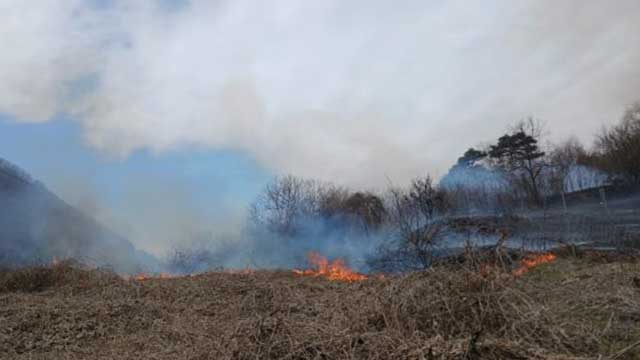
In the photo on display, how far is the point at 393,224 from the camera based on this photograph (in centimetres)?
2734

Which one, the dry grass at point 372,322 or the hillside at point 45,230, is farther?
the hillside at point 45,230

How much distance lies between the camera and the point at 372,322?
6.88 metres

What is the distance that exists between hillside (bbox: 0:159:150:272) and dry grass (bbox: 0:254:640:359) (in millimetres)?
19057

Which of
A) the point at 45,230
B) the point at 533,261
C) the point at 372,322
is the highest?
the point at 45,230

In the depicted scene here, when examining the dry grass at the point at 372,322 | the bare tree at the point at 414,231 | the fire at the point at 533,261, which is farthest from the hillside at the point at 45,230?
the fire at the point at 533,261

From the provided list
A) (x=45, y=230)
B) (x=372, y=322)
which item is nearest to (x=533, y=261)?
(x=372, y=322)

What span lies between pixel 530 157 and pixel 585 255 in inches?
1082

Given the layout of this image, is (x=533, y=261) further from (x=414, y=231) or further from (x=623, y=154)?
(x=623, y=154)

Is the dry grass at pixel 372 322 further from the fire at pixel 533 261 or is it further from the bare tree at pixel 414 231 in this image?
the bare tree at pixel 414 231

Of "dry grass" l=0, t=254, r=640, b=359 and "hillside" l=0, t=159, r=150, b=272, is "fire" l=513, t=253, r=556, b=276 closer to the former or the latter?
"dry grass" l=0, t=254, r=640, b=359

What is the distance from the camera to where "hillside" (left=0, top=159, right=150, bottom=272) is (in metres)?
31.5

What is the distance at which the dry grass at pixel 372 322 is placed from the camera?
20.1 feet

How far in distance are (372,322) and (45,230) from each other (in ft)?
104

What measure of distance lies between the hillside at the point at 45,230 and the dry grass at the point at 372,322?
62.5 ft
